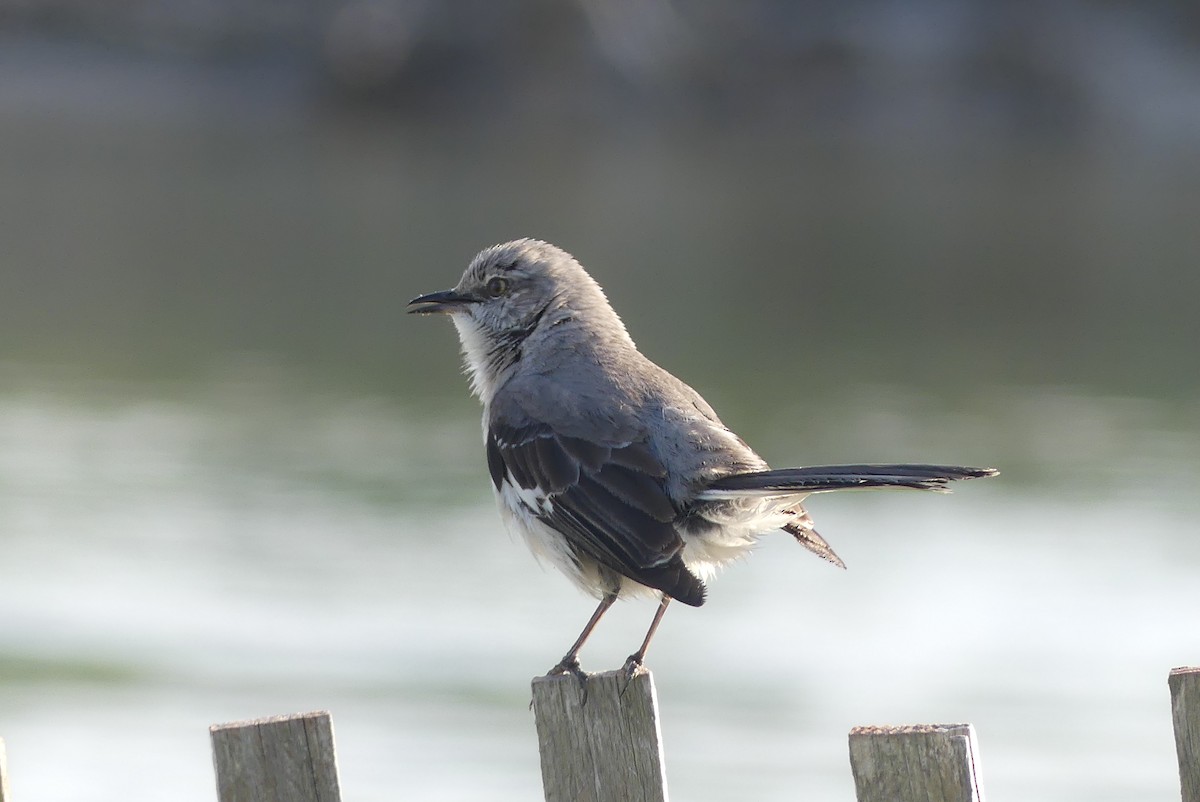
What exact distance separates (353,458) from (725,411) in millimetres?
3024

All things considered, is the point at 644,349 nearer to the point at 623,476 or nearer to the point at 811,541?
the point at 811,541

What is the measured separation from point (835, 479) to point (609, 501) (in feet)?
2.00

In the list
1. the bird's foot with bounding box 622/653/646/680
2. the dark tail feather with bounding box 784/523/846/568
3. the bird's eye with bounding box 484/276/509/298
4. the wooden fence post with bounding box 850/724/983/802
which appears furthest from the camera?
the bird's eye with bounding box 484/276/509/298

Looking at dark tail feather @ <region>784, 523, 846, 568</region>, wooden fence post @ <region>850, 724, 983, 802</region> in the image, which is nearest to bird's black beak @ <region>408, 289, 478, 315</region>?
dark tail feather @ <region>784, 523, 846, 568</region>

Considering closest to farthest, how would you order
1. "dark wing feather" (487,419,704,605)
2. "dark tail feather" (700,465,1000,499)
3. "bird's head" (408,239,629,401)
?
1. "dark tail feather" (700,465,1000,499)
2. "dark wing feather" (487,419,704,605)
3. "bird's head" (408,239,629,401)

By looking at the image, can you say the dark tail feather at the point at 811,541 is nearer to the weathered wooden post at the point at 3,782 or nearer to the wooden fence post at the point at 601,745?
the wooden fence post at the point at 601,745

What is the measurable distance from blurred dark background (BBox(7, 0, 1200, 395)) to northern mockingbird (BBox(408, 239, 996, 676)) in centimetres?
938

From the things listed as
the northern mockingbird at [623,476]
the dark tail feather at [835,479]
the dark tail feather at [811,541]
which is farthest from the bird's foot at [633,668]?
the dark tail feather at [811,541]

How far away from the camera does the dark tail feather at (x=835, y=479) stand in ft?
12.8

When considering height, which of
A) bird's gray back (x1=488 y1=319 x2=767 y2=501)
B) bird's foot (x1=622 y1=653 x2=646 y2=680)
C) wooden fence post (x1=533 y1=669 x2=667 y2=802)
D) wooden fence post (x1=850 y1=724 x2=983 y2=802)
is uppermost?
bird's gray back (x1=488 y1=319 x2=767 y2=501)

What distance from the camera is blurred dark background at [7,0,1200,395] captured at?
54.6 feet

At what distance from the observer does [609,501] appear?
4.41m

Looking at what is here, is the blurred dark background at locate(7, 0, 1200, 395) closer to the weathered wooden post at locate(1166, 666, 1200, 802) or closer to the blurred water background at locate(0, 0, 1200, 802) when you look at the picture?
the blurred water background at locate(0, 0, 1200, 802)

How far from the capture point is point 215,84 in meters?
36.2
